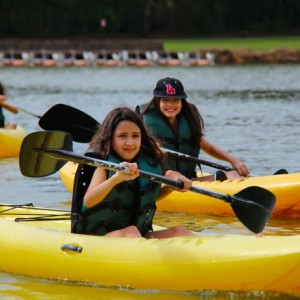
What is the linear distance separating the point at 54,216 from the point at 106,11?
5465cm

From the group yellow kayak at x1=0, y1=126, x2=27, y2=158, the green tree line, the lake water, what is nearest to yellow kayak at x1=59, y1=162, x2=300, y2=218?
the lake water

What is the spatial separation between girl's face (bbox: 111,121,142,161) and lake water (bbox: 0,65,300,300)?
47 cm

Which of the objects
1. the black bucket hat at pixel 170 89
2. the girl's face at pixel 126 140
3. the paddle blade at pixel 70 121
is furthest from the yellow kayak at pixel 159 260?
the black bucket hat at pixel 170 89

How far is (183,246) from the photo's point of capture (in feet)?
21.8

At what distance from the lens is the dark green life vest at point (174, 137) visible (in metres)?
9.80

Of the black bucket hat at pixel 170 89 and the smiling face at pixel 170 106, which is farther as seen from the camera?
the smiling face at pixel 170 106

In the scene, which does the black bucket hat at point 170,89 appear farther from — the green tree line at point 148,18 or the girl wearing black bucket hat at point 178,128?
the green tree line at point 148,18

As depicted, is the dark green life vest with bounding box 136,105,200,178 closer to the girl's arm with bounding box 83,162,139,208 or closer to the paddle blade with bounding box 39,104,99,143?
the paddle blade with bounding box 39,104,99,143

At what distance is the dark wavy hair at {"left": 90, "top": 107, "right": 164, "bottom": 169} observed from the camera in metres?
6.82

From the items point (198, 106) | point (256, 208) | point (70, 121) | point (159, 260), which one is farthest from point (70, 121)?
point (198, 106)

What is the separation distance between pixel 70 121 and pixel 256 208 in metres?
1.91

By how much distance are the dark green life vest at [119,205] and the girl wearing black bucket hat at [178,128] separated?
2.59m

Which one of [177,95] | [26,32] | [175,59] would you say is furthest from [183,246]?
[26,32]

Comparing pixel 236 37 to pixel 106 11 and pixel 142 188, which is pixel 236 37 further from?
pixel 142 188
